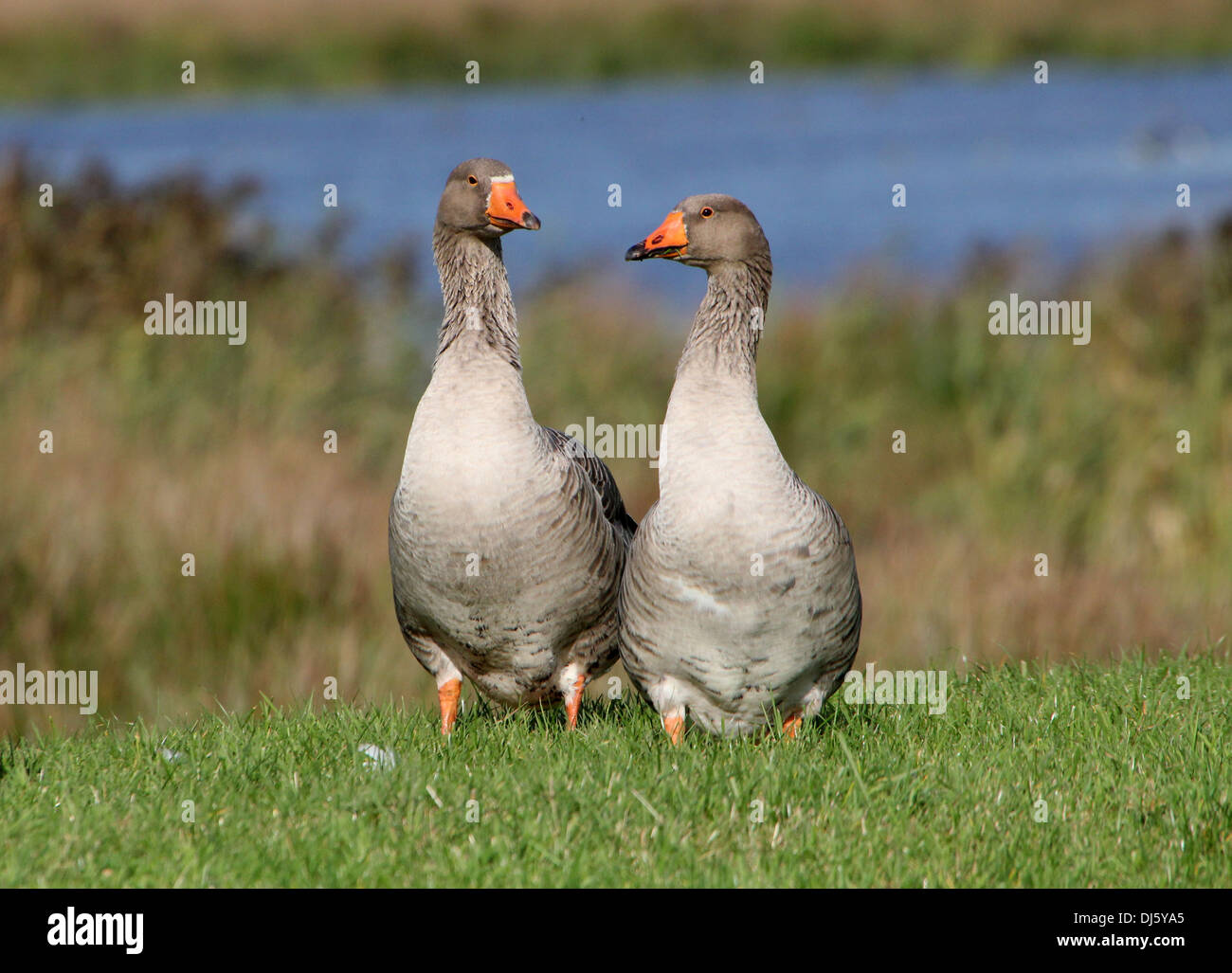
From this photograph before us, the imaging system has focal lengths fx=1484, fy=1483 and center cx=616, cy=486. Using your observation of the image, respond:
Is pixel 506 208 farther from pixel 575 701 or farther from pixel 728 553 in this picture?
pixel 575 701

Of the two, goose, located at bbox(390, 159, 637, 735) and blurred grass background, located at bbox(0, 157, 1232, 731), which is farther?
blurred grass background, located at bbox(0, 157, 1232, 731)

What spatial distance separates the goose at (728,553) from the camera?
19.0 ft

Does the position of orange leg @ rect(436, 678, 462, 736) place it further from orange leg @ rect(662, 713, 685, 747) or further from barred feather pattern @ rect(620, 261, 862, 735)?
orange leg @ rect(662, 713, 685, 747)

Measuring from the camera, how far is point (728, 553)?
575cm

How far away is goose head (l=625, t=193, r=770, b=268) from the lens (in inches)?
→ 248

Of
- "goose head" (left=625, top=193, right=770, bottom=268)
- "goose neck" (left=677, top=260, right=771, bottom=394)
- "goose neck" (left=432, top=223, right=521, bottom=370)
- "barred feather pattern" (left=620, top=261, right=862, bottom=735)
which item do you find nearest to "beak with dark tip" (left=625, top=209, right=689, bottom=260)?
"goose head" (left=625, top=193, right=770, bottom=268)

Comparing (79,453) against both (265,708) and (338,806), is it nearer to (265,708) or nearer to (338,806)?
(265,708)

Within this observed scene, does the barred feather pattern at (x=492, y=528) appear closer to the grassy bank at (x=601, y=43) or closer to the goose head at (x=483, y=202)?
the goose head at (x=483, y=202)

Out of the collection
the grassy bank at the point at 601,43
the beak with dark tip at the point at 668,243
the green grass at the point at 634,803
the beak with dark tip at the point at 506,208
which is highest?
the grassy bank at the point at 601,43

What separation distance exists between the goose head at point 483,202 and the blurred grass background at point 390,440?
13.2 ft

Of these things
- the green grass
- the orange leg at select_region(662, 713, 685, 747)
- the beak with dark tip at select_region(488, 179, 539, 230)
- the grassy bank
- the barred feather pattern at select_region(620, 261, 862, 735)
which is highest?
the grassy bank

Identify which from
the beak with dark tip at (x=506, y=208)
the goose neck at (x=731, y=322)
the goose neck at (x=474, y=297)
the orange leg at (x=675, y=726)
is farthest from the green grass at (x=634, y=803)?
the beak with dark tip at (x=506, y=208)

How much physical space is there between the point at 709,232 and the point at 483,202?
108cm

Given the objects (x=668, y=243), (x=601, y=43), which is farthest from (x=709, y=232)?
(x=601, y=43)
